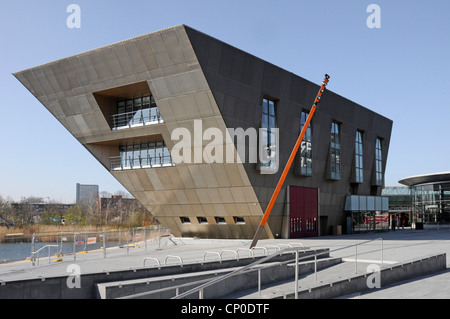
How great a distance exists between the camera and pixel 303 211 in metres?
32.4

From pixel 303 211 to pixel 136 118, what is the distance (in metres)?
13.4

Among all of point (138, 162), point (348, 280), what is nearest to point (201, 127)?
point (138, 162)

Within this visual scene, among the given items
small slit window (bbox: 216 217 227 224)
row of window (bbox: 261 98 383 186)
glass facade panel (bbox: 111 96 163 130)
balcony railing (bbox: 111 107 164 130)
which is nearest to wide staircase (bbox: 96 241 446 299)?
row of window (bbox: 261 98 383 186)

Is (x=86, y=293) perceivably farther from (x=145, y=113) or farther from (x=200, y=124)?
(x=145, y=113)

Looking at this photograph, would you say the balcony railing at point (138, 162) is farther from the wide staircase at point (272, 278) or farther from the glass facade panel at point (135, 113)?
the wide staircase at point (272, 278)

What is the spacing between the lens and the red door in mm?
31203

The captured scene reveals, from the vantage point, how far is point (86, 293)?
12352 mm

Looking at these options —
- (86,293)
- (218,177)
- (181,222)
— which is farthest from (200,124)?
(86,293)

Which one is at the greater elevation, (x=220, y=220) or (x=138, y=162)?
(x=138, y=162)

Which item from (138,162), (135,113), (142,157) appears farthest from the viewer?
(138,162)

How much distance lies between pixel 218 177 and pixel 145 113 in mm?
6229

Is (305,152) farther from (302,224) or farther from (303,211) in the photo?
(302,224)

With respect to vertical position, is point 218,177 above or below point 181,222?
above

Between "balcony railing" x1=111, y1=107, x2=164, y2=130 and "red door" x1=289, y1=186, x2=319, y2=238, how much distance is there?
34.1 ft
